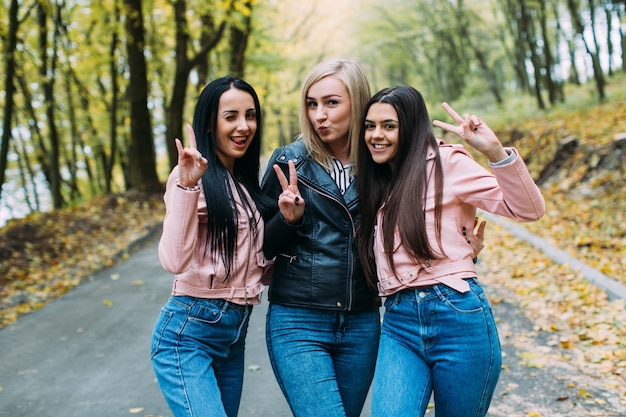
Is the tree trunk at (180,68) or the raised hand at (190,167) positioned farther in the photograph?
the tree trunk at (180,68)

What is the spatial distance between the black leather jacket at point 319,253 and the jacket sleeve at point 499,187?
54cm

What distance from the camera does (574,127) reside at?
529 inches

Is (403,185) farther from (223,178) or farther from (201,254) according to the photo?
(201,254)

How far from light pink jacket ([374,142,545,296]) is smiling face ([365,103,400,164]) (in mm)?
238

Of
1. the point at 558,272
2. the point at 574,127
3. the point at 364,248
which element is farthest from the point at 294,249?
the point at 574,127

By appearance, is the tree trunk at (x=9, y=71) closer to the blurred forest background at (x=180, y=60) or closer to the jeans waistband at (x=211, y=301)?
the blurred forest background at (x=180, y=60)

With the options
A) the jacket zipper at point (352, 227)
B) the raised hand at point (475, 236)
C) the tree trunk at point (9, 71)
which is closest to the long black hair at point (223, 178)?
the jacket zipper at point (352, 227)

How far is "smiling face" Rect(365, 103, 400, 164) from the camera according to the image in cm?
273

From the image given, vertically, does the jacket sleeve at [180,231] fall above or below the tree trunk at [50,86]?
below

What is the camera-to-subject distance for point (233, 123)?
2.83 meters

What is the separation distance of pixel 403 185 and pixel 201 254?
1013 millimetres

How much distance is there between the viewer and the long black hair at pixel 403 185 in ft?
8.38

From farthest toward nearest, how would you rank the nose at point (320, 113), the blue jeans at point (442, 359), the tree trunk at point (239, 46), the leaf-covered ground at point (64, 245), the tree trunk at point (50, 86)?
the tree trunk at point (239, 46), the tree trunk at point (50, 86), the leaf-covered ground at point (64, 245), the nose at point (320, 113), the blue jeans at point (442, 359)

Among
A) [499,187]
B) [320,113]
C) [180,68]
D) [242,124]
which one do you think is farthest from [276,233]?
[180,68]
